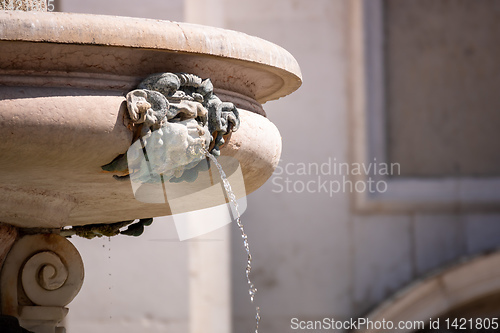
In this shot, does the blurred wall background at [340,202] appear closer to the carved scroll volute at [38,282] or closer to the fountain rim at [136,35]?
the carved scroll volute at [38,282]

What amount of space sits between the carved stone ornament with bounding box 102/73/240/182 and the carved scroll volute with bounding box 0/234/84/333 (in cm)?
37

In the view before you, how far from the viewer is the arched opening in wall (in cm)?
430

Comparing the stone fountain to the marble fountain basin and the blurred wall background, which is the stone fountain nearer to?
the marble fountain basin

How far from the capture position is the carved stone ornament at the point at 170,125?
4.98 ft

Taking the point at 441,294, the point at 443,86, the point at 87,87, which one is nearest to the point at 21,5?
the point at 87,87

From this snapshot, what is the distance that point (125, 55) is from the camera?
1531 millimetres

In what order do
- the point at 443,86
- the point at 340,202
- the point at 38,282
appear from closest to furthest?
the point at 38,282
the point at 340,202
the point at 443,86

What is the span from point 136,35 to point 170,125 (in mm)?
167

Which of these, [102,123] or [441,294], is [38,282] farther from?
[441,294]

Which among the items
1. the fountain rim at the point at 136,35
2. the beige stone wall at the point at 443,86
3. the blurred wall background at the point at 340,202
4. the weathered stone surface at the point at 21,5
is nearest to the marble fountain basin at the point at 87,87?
the fountain rim at the point at 136,35

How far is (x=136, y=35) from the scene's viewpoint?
1.49 m

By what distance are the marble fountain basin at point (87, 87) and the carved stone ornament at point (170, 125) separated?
0.08 ft

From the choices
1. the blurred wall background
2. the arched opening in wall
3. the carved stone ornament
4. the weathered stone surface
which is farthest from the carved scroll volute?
the arched opening in wall

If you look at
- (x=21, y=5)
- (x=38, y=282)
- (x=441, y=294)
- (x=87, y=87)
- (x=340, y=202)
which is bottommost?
(x=441, y=294)
